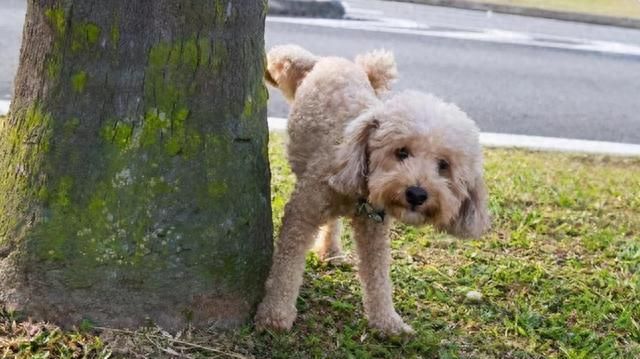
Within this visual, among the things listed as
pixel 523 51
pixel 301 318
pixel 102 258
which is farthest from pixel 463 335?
pixel 523 51

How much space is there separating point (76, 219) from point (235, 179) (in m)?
0.59

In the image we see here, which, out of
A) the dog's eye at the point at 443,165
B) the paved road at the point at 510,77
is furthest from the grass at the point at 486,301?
the paved road at the point at 510,77

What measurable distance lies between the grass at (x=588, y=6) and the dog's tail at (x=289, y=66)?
461 inches

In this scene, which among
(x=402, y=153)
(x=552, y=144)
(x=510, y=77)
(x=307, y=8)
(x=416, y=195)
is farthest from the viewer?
(x=307, y=8)

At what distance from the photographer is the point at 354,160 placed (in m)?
3.17

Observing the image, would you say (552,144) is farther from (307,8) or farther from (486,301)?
(307,8)

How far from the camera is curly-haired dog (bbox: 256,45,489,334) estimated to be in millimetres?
3096

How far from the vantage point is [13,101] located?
3.05 meters

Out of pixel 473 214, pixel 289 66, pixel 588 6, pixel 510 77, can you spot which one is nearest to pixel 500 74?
pixel 510 77

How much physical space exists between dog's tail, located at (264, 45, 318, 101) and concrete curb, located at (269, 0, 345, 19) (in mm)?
7641

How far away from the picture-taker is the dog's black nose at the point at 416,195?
3.03 metres

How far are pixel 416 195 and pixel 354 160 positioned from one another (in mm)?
291

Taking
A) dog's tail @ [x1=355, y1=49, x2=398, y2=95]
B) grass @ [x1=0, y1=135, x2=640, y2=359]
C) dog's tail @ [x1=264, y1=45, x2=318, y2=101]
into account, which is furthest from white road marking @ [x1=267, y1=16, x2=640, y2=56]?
dog's tail @ [x1=355, y1=49, x2=398, y2=95]

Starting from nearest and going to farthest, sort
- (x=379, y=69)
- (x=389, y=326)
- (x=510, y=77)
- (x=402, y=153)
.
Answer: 1. (x=402, y=153)
2. (x=389, y=326)
3. (x=379, y=69)
4. (x=510, y=77)
